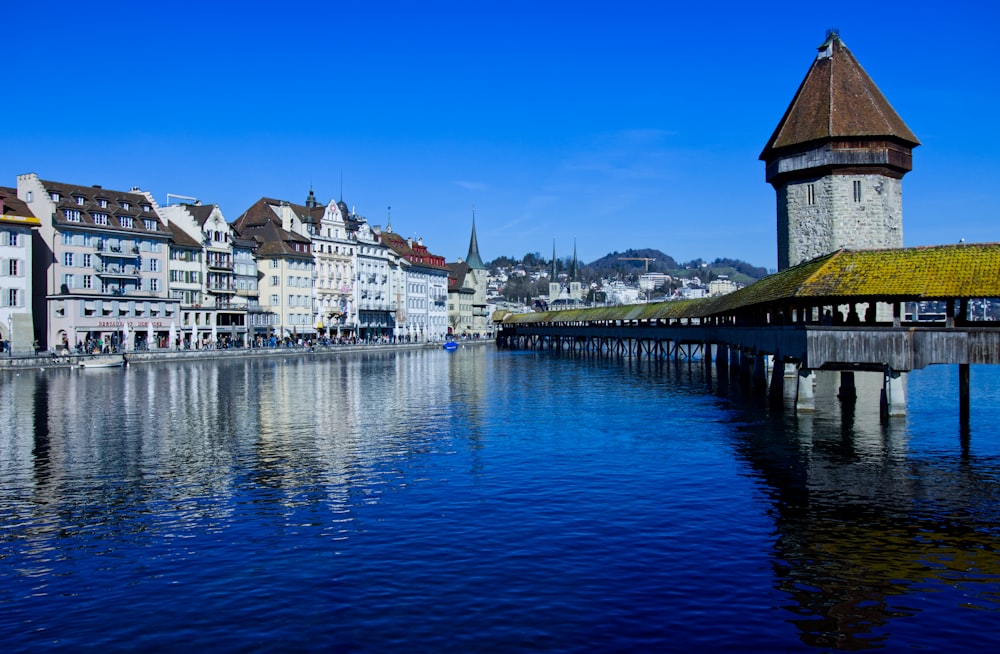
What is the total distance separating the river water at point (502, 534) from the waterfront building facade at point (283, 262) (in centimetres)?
7397

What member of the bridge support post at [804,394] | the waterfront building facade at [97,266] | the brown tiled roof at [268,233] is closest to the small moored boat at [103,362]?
the waterfront building facade at [97,266]

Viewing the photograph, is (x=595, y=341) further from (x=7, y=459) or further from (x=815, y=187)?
(x=7, y=459)

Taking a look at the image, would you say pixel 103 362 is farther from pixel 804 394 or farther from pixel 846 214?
pixel 846 214

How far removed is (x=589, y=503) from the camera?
61.4 feet

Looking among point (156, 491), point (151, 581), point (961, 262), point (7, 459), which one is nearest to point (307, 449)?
point (156, 491)

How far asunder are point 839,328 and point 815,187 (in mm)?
30825

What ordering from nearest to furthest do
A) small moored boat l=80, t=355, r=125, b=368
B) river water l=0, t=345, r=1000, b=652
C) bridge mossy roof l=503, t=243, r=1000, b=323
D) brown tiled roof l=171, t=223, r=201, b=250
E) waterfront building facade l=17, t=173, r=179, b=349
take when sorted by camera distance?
river water l=0, t=345, r=1000, b=652 → bridge mossy roof l=503, t=243, r=1000, b=323 → small moored boat l=80, t=355, r=125, b=368 → waterfront building facade l=17, t=173, r=179, b=349 → brown tiled roof l=171, t=223, r=201, b=250

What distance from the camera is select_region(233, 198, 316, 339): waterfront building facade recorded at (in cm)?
10631

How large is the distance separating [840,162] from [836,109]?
3560 mm

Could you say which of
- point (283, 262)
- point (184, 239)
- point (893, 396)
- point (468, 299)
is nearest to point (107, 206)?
point (184, 239)

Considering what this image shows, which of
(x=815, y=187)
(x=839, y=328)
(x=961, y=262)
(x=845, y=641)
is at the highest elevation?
(x=815, y=187)

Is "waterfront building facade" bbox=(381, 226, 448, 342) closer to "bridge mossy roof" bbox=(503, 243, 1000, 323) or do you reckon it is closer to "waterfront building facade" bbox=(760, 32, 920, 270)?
A: "waterfront building facade" bbox=(760, 32, 920, 270)

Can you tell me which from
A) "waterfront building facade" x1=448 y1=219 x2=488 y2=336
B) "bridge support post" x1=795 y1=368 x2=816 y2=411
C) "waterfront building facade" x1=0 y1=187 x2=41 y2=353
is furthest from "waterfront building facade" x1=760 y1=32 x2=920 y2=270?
"waterfront building facade" x1=448 y1=219 x2=488 y2=336

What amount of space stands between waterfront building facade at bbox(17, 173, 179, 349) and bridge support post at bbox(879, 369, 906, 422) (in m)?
65.3
